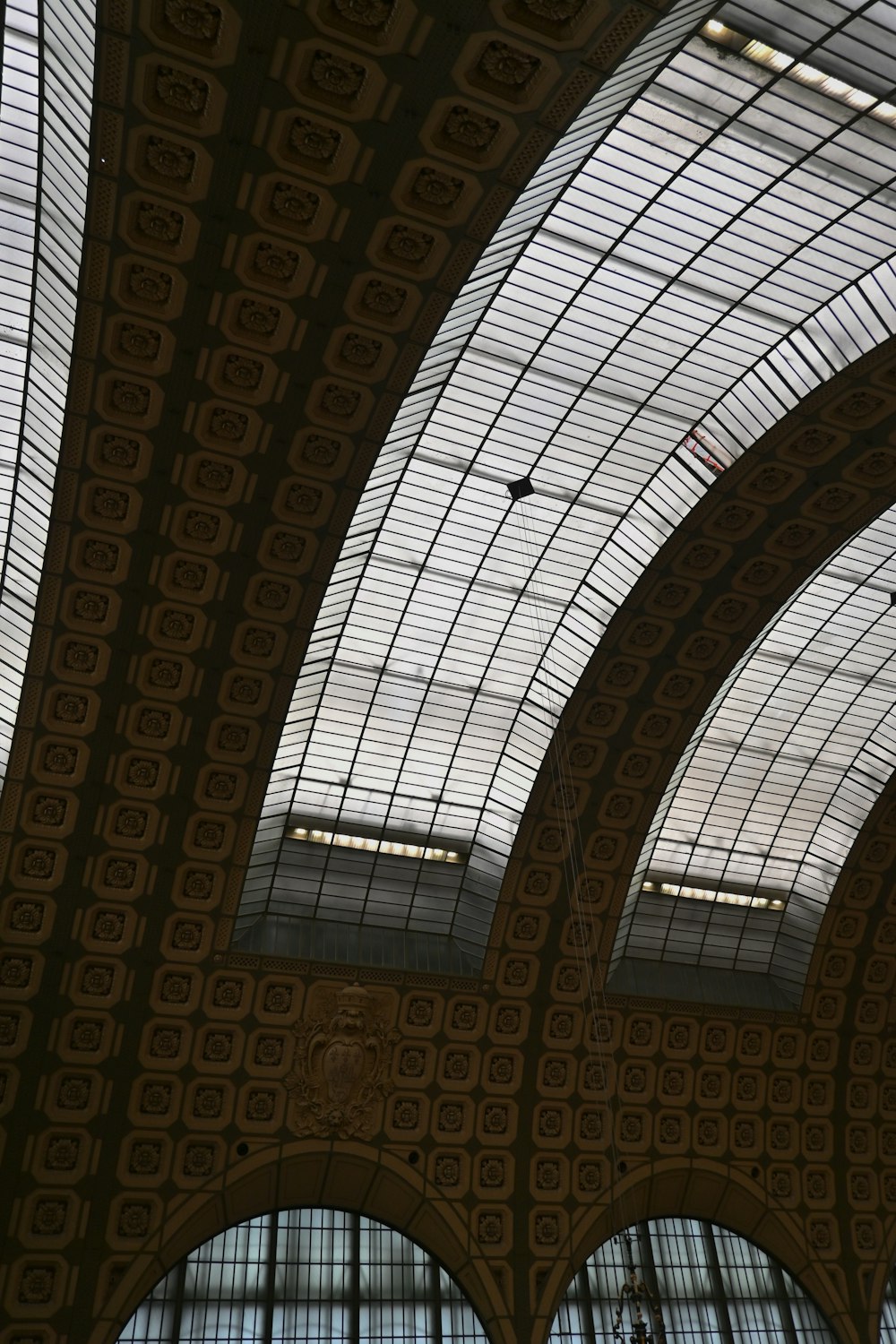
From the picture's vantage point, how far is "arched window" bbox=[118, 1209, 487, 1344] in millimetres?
26703

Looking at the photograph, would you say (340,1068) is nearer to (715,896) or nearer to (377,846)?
(377,846)

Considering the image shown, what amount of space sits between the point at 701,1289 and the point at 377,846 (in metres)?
15.4

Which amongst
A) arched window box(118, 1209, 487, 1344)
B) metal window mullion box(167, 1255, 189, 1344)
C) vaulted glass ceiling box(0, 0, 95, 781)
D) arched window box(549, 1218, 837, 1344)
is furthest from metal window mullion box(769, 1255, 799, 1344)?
vaulted glass ceiling box(0, 0, 95, 781)

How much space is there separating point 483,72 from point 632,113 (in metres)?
3.23

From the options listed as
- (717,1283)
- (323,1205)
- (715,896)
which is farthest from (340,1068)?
(717,1283)

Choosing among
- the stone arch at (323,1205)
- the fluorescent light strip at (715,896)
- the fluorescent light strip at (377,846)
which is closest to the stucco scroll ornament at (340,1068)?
the stone arch at (323,1205)

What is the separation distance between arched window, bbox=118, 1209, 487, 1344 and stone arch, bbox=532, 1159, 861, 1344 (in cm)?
538

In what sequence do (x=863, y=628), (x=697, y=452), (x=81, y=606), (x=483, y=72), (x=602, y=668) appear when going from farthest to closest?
(x=863, y=628) < (x=602, y=668) < (x=697, y=452) < (x=81, y=606) < (x=483, y=72)

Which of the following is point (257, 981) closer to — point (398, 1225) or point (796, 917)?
point (398, 1225)

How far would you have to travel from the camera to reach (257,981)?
91.1ft

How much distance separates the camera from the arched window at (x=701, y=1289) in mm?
30781

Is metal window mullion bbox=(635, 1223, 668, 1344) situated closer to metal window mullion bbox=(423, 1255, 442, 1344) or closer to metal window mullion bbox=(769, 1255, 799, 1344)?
metal window mullion bbox=(769, 1255, 799, 1344)

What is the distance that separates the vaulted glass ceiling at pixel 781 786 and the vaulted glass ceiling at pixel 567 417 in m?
5.57

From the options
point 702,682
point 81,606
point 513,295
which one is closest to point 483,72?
point 513,295
